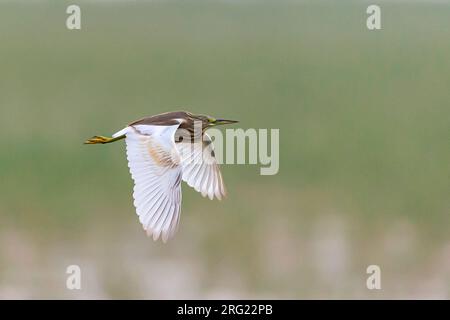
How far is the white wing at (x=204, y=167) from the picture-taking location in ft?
11.6

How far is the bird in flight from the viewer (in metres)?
3.05

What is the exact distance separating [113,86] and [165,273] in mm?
2899

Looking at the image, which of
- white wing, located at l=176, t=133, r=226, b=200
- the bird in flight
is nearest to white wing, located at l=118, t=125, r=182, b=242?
the bird in flight

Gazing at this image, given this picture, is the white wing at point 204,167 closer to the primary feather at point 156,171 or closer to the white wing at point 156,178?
the primary feather at point 156,171

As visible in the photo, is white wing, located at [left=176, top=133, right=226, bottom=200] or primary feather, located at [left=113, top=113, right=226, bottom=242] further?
white wing, located at [left=176, top=133, right=226, bottom=200]

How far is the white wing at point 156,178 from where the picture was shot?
304 cm

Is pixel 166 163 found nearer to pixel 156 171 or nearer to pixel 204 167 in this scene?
pixel 156 171

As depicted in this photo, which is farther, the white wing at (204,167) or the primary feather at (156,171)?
Result: the white wing at (204,167)

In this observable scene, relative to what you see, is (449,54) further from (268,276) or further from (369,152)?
(268,276)

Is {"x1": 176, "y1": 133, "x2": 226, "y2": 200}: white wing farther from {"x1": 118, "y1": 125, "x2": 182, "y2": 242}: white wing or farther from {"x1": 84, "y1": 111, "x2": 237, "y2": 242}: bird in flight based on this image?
{"x1": 118, "y1": 125, "x2": 182, "y2": 242}: white wing

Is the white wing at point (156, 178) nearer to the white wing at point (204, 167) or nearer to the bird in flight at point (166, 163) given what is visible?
the bird in flight at point (166, 163)

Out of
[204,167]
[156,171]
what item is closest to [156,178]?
[156,171]

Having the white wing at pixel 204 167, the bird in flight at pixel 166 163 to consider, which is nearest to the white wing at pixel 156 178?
the bird in flight at pixel 166 163

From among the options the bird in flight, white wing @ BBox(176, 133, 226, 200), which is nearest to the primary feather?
the bird in flight
